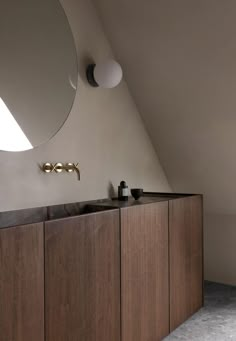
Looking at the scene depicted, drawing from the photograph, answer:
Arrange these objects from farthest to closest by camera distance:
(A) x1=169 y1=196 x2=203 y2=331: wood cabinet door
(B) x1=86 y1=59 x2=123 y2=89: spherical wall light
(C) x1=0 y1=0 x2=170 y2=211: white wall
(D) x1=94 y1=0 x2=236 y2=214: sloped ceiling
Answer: (A) x1=169 y1=196 x2=203 y2=331: wood cabinet door < (B) x1=86 y1=59 x2=123 y2=89: spherical wall light < (D) x1=94 y1=0 x2=236 y2=214: sloped ceiling < (C) x1=0 y1=0 x2=170 y2=211: white wall

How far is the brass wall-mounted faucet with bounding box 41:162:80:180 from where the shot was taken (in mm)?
2029

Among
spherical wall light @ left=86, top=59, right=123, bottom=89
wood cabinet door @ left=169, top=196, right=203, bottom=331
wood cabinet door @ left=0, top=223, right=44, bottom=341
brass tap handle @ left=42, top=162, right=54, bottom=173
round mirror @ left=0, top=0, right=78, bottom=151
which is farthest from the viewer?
wood cabinet door @ left=169, top=196, right=203, bottom=331

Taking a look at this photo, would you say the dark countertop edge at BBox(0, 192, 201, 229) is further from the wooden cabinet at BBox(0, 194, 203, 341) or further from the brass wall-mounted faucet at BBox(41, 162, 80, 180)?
the brass wall-mounted faucet at BBox(41, 162, 80, 180)

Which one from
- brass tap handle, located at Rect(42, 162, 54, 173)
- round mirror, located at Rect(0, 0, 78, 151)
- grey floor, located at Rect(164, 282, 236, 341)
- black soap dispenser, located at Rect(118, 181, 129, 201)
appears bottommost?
grey floor, located at Rect(164, 282, 236, 341)

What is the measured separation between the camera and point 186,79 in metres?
2.47

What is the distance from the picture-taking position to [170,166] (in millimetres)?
3217

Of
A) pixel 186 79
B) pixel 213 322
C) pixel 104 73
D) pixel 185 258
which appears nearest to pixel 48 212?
pixel 104 73

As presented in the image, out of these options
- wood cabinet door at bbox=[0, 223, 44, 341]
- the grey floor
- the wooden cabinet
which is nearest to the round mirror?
the wooden cabinet

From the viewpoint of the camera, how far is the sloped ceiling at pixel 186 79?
2.13m

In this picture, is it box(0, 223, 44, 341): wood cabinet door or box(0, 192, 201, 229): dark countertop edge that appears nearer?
box(0, 223, 44, 341): wood cabinet door

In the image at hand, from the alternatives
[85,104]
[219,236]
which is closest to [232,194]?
[219,236]

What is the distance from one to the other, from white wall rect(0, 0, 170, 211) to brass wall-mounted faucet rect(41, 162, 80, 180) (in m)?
0.03

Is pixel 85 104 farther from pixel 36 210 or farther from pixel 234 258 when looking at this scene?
pixel 234 258

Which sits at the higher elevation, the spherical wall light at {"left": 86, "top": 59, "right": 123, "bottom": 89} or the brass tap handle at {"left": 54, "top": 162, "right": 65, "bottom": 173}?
the spherical wall light at {"left": 86, "top": 59, "right": 123, "bottom": 89}
